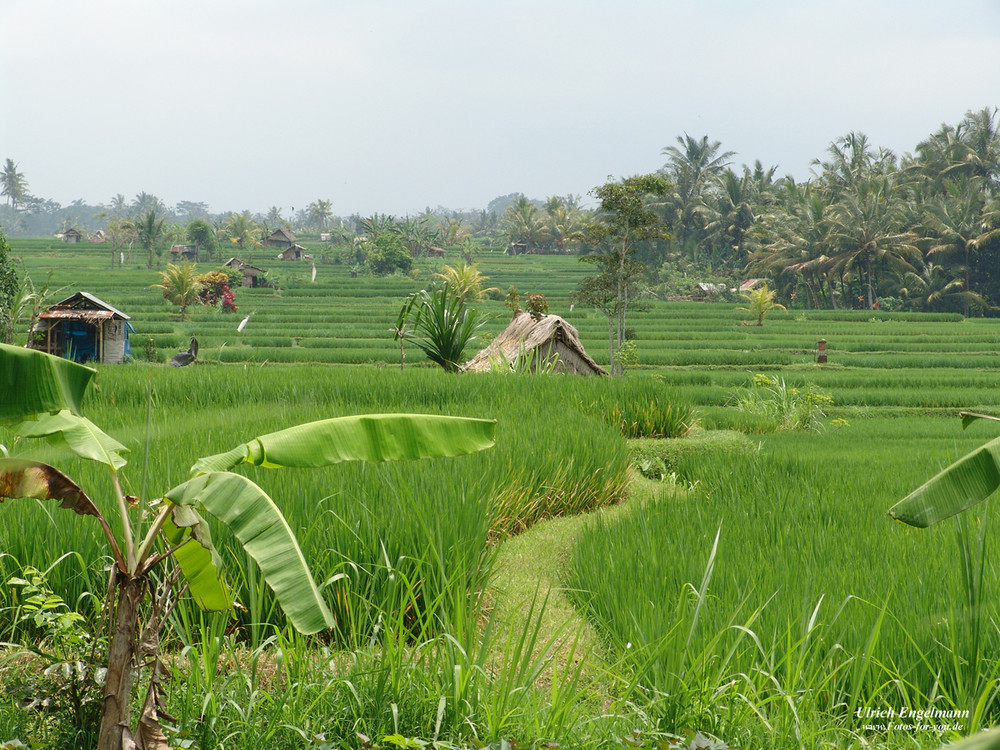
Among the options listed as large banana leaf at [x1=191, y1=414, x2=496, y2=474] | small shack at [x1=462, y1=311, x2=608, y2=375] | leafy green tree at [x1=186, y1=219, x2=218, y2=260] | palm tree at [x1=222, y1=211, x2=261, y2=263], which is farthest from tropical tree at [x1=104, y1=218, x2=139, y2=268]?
large banana leaf at [x1=191, y1=414, x2=496, y2=474]

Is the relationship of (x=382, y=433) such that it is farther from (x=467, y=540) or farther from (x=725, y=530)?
(x=725, y=530)

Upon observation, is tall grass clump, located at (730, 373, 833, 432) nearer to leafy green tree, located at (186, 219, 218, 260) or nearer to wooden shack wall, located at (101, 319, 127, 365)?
wooden shack wall, located at (101, 319, 127, 365)

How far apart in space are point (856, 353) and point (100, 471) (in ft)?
70.1

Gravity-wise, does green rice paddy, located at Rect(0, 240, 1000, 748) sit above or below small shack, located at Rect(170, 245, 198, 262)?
below

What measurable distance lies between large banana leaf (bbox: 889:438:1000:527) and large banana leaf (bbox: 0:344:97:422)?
7.16 feet

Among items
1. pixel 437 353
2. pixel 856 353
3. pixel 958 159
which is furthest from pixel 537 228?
pixel 437 353

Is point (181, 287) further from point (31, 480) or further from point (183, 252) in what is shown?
point (31, 480)

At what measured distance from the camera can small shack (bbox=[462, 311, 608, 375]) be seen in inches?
381

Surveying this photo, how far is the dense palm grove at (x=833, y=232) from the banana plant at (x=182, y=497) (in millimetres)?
24014

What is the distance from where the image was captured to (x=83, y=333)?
18.2 m

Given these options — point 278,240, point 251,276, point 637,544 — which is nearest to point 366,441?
point 637,544

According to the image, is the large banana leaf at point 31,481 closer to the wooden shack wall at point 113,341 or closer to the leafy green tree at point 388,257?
the wooden shack wall at point 113,341

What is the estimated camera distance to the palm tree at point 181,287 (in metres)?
28.3

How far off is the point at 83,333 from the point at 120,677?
18.2 m
